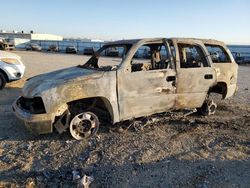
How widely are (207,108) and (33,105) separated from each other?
384cm

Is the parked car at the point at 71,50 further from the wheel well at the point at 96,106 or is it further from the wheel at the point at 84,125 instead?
the wheel at the point at 84,125

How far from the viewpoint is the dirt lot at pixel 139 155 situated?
4.30 m

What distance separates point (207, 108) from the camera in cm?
734

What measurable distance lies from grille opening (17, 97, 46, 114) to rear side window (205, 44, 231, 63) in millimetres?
3854

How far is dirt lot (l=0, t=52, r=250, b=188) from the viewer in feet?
14.1

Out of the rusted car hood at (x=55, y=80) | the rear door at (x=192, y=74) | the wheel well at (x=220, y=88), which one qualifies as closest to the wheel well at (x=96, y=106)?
the rusted car hood at (x=55, y=80)

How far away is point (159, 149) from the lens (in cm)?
530

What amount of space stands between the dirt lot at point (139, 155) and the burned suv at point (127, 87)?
1.16ft

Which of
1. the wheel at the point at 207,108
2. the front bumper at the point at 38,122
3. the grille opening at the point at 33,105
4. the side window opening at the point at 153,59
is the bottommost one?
the wheel at the point at 207,108

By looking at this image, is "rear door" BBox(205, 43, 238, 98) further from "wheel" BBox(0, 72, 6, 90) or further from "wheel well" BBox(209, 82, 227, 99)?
"wheel" BBox(0, 72, 6, 90)

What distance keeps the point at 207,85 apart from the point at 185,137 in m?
1.51

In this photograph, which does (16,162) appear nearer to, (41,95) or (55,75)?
(41,95)

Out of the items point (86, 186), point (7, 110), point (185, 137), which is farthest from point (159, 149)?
point (7, 110)

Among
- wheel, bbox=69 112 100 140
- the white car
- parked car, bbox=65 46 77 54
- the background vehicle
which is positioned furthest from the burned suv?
the background vehicle
